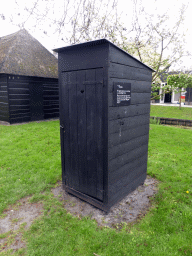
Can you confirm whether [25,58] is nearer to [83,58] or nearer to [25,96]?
[25,96]

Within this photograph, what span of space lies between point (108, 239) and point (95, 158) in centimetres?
126

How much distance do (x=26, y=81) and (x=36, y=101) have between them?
153 centimetres

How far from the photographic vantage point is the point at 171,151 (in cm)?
672

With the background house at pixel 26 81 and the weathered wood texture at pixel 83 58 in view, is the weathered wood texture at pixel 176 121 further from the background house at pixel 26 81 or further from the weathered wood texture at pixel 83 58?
the weathered wood texture at pixel 83 58

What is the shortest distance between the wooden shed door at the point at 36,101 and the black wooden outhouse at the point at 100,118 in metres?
9.74

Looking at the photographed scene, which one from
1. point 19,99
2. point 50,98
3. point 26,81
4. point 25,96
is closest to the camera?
point 19,99

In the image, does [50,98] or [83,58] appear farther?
[50,98]

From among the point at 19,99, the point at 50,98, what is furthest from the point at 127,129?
the point at 50,98

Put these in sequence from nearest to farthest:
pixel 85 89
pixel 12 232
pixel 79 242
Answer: pixel 79 242 < pixel 12 232 < pixel 85 89

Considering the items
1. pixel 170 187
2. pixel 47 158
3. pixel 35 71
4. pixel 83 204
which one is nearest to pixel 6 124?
pixel 35 71

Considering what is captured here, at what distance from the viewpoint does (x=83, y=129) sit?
3.30 metres

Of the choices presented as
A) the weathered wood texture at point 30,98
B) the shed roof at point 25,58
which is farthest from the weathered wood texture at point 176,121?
the shed roof at point 25,58

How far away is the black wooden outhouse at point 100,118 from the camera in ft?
9.55

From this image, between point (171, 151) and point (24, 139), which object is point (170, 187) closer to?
point (171, 151)
